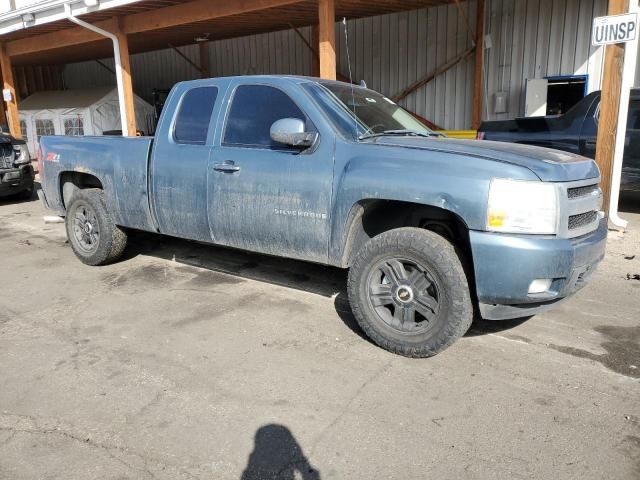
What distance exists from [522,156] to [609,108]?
4.31 metres

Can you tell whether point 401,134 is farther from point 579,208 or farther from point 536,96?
point 536,96

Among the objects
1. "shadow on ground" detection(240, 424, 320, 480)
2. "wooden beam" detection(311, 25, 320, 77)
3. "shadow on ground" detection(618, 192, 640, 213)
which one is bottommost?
"shadow on ground" detection(240, 424, 320, 480)

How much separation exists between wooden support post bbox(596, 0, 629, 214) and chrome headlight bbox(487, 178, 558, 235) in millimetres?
4167

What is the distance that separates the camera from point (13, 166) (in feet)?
33.6

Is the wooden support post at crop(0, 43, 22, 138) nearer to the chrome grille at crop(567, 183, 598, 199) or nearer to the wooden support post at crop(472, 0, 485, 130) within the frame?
the wooden support post at crop(472, 0, 485, 130)

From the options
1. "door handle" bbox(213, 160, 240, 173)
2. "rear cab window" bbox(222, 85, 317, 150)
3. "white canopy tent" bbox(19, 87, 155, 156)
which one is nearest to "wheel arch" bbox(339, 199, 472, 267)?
"rear cab window" bbox(222, 85, 317, 150)

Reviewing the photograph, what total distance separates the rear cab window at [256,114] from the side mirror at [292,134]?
217 mm

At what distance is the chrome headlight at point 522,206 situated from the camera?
3.20 meters

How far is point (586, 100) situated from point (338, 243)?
603 cm

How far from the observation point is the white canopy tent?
16969 mm

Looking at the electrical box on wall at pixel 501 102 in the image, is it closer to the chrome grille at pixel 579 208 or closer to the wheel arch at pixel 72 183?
the chrome grille at pixel 579 208

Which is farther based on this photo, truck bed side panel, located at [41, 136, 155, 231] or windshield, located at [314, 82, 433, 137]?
truck bed side panel, located at [41, 136, 155, 231]

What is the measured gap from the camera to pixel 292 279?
541cm

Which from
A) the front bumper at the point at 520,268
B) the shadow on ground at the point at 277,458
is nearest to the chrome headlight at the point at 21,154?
the shadow on ground at the point at 277,458
